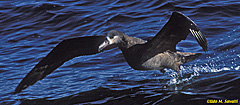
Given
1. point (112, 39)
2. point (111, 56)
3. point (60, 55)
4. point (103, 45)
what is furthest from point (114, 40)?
point (111, 56)

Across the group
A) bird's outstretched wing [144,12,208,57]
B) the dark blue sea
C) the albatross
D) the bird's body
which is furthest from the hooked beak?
the dark blue sea

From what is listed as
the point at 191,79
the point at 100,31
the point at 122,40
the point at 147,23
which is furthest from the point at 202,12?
the point at 122,40

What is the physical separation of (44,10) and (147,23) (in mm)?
3720

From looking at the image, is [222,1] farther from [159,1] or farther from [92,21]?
[92,21]

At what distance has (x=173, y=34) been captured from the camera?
6.94 m

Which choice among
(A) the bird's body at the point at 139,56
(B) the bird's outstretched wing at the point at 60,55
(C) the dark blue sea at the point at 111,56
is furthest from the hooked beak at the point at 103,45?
(C) the dark blue sea at the point at 111,56

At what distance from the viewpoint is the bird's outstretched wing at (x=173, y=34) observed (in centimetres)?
647

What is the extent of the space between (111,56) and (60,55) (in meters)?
2.06

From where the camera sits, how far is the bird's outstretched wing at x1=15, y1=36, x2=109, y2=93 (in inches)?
291

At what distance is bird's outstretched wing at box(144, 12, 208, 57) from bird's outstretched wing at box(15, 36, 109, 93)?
1.01m

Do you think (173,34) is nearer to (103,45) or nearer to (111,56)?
(103,45)

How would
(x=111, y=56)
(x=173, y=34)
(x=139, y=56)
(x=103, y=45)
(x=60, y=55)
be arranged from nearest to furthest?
(x=103, y=45) → (x=173, y=34) → (x=139, y=56) → (x=60, y=55) → (x=111, y=56)

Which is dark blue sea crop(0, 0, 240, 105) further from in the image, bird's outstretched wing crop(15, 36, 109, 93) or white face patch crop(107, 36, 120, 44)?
white face patch crop(107, 36, 120, 44)

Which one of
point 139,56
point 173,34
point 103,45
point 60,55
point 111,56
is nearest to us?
point 103,45
